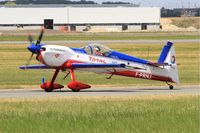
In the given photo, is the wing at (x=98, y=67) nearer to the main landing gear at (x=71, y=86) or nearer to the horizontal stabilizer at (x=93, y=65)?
the horizontal stabilizer at (x=93, y=65)

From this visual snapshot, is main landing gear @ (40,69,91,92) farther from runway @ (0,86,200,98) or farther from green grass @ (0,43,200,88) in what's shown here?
green grass @ (0,43,200,88)

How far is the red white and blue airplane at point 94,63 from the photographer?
24.5 m

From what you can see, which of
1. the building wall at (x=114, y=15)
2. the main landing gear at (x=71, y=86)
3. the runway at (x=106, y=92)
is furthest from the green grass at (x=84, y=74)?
the building wall at (x=114, y=15)

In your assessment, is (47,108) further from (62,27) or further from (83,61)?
(62,27)

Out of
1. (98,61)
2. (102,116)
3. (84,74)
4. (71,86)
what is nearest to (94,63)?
(98,61)

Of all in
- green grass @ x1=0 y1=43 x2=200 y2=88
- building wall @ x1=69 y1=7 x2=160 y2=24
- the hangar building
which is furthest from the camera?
building wall @ x1=69 y1=7 x2=160 y2=24

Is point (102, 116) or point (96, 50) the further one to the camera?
point (96, 50)

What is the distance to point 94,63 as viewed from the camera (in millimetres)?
24766

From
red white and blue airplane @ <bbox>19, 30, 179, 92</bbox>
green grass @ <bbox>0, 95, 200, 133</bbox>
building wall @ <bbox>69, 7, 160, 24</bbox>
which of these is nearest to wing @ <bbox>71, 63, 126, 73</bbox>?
red white and blue airplane @ <bbox>19, 30, 179, 92</bbox>

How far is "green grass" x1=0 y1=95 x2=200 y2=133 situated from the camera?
12.4 meters

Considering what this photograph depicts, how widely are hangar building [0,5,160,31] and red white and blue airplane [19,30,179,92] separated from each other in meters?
98.4

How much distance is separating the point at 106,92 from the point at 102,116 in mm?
9081

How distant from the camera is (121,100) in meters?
19.1

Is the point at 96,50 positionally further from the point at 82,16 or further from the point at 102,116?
the point at 82,16
